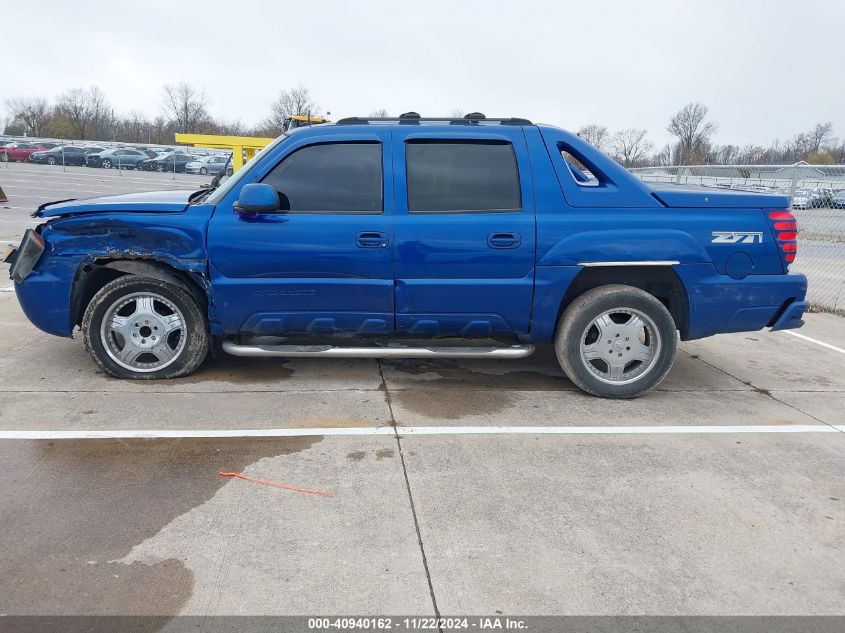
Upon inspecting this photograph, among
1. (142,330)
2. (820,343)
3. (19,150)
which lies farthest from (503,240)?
A: (19,150)

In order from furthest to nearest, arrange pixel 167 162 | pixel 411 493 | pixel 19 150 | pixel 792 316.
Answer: pixel 19 150 < pixel 167 162 < pixel 792 316 < pixel 411 493

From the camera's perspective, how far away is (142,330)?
4.70 meters

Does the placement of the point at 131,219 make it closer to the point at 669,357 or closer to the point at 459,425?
the point at 459,425

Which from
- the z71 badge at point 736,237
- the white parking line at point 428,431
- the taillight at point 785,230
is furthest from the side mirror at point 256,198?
the taillight at point 785,230

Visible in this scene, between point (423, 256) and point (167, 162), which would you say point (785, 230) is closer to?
point (423, 256)

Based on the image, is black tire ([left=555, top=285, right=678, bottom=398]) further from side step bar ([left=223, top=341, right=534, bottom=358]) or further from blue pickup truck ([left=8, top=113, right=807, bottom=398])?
side step bar ([left=223, top=341, right=534, bottom=358])

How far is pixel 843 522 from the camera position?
10.2 feet

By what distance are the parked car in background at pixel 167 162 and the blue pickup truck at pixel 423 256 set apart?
3124cm

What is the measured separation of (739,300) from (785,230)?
1.96ft

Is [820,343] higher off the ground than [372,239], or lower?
lower

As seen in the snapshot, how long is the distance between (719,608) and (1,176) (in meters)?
31.6

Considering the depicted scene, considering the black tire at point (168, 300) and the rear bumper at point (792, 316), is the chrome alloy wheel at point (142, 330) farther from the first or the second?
the rear bumper at point (792, 316)

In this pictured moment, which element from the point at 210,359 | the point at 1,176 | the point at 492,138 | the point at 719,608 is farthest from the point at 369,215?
the point at 1,176

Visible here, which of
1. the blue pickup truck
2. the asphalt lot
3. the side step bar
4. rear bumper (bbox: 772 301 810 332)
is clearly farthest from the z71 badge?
the side step bar
